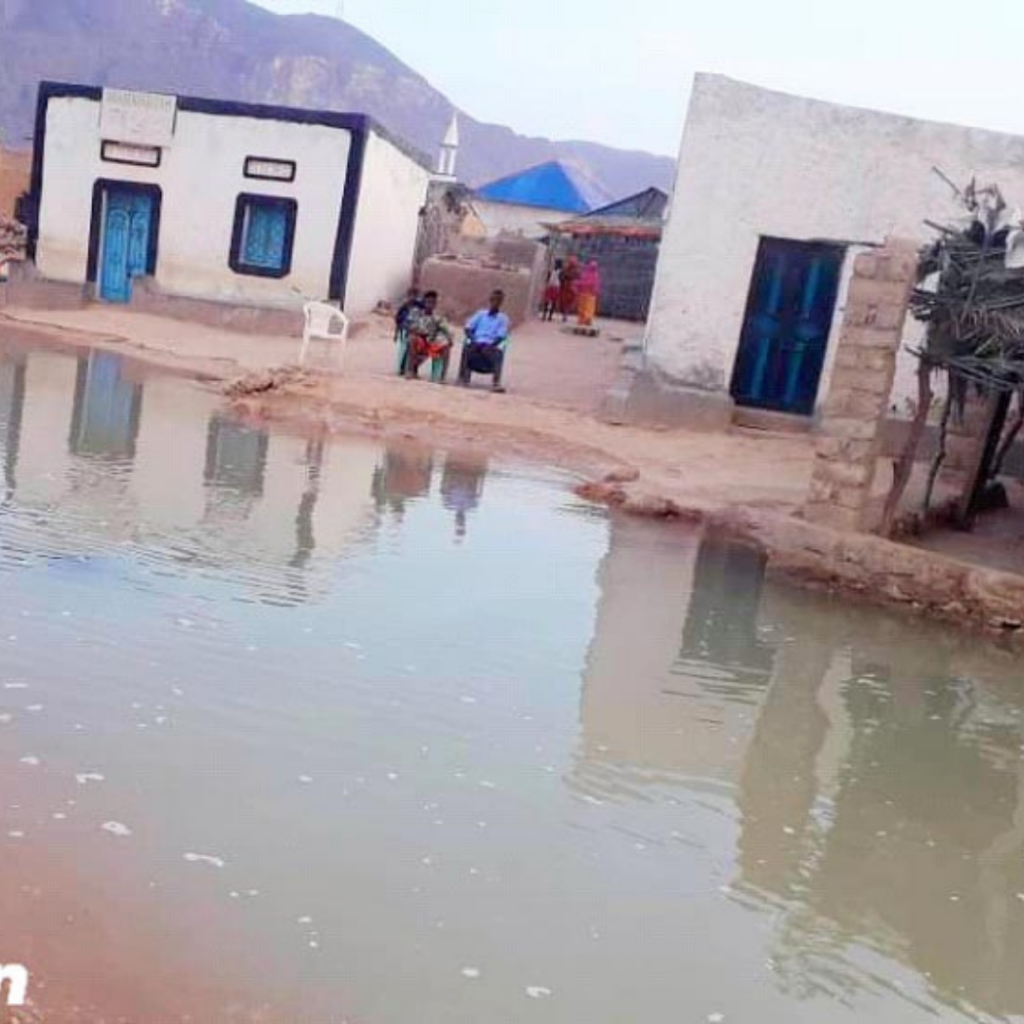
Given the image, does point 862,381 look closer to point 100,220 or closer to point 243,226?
point 243,226

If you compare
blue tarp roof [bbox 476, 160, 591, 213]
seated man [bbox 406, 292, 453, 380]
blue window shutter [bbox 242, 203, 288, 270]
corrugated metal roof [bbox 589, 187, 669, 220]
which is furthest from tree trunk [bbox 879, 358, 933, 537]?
blue tarp roof [bbox 476, 160, 591, 213]

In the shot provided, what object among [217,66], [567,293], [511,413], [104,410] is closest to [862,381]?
[511,413]

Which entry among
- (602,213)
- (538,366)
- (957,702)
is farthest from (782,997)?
(602,213)

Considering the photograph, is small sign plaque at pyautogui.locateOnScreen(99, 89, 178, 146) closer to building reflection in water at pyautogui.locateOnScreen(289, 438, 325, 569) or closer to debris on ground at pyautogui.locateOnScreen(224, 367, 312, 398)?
debris on ground at pyautogui.locateOnScreen(224, 367, 312, 398)

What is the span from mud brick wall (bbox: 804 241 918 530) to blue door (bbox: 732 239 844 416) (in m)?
6.32

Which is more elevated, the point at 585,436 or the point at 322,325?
the point at 322,325

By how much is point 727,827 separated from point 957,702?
248cm

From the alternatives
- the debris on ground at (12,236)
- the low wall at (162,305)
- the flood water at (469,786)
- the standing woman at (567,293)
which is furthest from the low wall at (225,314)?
the flood water at (469,786)

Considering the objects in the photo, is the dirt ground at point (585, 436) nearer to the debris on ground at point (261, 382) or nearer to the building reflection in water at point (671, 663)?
the debris on ground at point (261, 382)

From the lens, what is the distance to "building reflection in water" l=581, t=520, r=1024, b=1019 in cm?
383

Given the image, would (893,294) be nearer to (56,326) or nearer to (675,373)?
(675,373)

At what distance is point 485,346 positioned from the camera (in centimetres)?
1644

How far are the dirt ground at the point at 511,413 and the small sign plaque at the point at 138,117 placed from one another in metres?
3.90

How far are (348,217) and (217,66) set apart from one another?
292ft
